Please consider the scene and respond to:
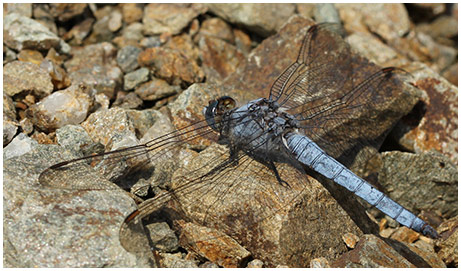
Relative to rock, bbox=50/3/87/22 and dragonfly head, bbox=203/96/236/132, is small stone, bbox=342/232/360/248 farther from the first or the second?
rock, bbox=50/3/87/22

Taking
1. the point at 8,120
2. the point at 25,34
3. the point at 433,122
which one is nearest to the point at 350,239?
the point at 433,122

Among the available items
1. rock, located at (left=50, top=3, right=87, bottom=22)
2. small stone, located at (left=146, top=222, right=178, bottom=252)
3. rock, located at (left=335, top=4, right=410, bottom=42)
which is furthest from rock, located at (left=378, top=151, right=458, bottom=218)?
rock, located at (left=50, top=3, right=87, bottom=22)

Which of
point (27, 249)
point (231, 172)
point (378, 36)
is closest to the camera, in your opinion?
point (27, 249)

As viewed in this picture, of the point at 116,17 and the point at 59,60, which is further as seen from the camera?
the point at 116,17

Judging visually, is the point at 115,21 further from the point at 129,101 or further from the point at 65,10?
the point at 129,101

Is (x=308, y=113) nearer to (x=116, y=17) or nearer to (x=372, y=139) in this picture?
(x=372, y=139)

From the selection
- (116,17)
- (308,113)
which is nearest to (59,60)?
(116,17)

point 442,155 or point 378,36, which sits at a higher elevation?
point 378,36

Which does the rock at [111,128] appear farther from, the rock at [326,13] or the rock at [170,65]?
the rock at [326,13]
